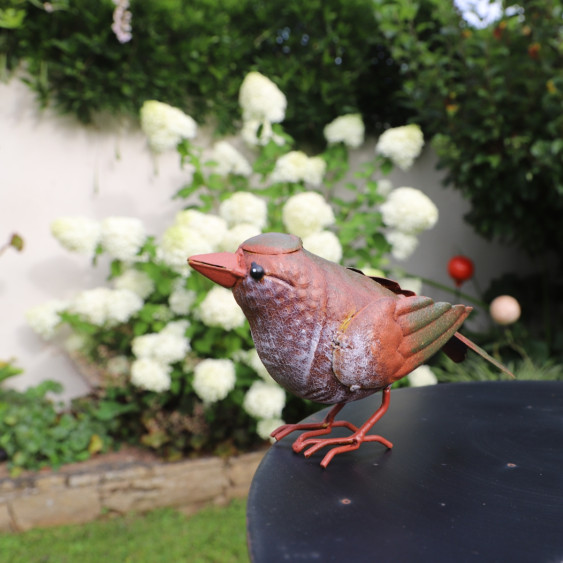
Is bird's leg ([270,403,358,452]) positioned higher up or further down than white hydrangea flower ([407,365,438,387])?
higher up

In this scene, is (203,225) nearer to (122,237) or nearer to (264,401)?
(122,237)

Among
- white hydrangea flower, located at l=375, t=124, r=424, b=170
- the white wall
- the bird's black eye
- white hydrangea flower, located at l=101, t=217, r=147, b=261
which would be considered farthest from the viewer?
the white wall

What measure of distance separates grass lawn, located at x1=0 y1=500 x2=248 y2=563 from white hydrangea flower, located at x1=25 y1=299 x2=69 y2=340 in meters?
0.85

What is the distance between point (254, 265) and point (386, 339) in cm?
28

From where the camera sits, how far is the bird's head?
2.80 ft

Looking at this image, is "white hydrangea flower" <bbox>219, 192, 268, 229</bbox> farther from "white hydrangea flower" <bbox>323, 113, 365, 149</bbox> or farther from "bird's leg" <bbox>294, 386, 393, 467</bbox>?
"bird's leg" <bbox>294, 386, 393, 467</bbox>

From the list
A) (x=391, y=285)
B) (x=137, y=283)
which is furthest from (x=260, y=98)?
(x=391, y=285)

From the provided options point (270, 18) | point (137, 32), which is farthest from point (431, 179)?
point (137, 32)

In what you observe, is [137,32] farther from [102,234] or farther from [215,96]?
[102,234]

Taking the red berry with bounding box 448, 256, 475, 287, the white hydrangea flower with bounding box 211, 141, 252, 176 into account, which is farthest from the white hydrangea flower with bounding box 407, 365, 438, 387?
the white hydrangea flower with bounding box 211, 141, 252, 176

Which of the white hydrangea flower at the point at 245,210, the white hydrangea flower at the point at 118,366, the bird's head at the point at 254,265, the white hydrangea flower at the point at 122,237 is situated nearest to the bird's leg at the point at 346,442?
the bird's head at the point at 254,265

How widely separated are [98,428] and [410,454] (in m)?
1.82

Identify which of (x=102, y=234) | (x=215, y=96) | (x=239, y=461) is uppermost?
(x=215, y=96)

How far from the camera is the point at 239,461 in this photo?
2252 mm
